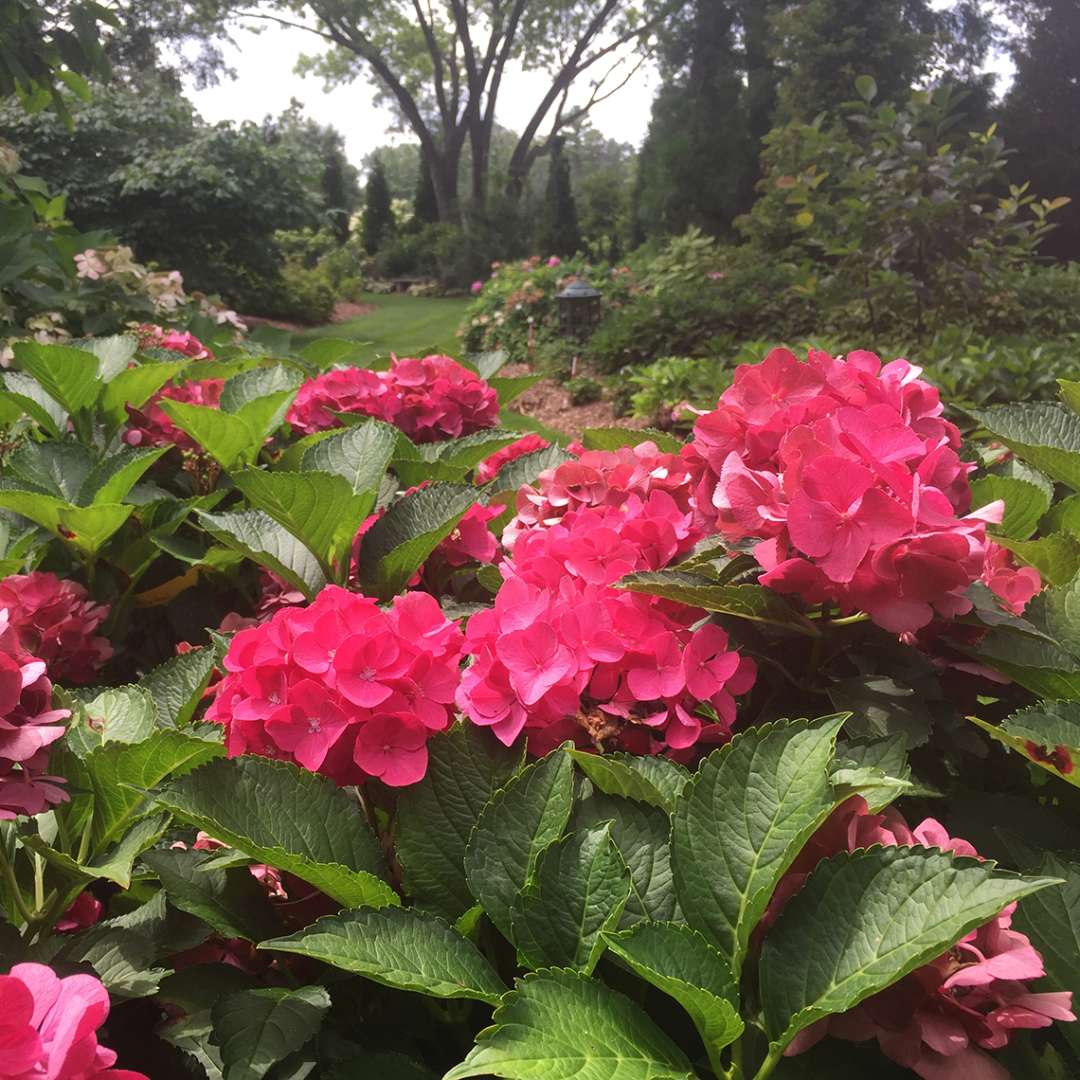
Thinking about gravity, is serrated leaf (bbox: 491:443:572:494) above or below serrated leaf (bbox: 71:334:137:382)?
below

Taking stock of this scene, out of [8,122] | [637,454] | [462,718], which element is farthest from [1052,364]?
[8,122]

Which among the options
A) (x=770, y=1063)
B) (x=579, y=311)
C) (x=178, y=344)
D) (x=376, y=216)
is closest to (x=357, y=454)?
(x=770, y=1063)

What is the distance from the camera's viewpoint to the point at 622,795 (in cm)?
62

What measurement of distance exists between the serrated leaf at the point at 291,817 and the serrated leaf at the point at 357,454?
0.56 metres

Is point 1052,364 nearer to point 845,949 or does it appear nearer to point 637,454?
point 637,454

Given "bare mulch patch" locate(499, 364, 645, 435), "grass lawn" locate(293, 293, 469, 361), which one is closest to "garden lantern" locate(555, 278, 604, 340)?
"bare mulch patch" locate(499, 364, 645, 435)

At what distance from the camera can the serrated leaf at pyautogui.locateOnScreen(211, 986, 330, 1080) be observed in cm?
55

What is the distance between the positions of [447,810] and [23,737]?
303mm

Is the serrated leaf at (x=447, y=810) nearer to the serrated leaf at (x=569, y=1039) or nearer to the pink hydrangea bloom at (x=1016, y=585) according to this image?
the serrated leaf at (x=569, y=1039)

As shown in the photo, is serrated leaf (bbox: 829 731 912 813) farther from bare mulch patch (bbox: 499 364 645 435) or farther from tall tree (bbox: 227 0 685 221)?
tall tree (bbox: 227 0 685 221)

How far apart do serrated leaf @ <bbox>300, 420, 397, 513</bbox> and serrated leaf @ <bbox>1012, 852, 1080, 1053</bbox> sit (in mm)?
830

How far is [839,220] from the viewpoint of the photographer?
218 inches

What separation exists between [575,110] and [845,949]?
28.3 meters

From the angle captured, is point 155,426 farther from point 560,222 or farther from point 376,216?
point 376,216
